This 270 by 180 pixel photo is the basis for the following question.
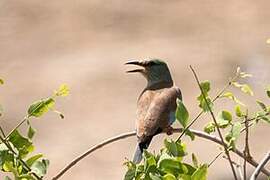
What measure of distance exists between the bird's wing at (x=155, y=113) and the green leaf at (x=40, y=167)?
3.44 feet

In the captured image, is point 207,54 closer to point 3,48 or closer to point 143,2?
point 143,2

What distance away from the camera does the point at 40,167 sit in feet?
6.14

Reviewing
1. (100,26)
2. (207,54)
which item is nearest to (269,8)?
(207,54)

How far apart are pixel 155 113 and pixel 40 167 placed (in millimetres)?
1322

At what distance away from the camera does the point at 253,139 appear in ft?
20.1

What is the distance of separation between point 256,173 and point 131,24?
6.34 m

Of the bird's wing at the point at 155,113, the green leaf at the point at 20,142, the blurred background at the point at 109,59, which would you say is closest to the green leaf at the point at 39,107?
the green leaf at the point at 20,142

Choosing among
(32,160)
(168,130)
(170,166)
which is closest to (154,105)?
(168,130)

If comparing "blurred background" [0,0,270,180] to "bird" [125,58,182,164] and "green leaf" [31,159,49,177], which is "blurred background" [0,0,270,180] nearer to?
"bird" [125,58,182,164]

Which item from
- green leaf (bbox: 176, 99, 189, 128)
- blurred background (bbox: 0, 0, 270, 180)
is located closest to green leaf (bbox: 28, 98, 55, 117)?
green leaf (bbox: 176, 99, 189, 128)

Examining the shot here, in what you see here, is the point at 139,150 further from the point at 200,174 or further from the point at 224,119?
the point at 200,174

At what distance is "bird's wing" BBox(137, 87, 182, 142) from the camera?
9.80 ft

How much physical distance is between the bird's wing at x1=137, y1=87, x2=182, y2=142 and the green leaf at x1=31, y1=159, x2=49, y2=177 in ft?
3.44

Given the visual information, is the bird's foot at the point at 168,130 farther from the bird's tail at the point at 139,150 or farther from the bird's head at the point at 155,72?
the bird's head at the point at 155,72
